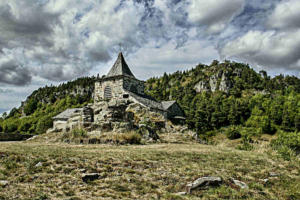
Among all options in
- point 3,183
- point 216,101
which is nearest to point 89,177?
point 3,183

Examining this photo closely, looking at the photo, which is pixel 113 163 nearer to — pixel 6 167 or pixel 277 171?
pixel 6 167

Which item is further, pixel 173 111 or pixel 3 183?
pixel 173 111

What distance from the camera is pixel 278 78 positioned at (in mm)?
128375

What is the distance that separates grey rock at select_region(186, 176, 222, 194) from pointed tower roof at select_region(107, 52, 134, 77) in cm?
2954

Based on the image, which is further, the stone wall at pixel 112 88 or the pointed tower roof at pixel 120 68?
the pointed tower roof at pixel 120 68

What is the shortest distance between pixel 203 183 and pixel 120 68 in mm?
30939

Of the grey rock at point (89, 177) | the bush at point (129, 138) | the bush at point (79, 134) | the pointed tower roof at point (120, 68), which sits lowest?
the grey rock at point (89, 177)

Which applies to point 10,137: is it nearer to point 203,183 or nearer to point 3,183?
point 3,183

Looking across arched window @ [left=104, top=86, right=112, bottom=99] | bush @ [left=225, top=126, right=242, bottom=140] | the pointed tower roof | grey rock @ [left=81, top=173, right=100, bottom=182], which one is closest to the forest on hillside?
bush @ [left=225, top=126, right=242, bottom=140]

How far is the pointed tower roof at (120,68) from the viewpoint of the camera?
35406 millimetres

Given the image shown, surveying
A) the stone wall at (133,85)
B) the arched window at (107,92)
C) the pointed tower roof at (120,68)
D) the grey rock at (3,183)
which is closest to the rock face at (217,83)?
the stone wall at (133,85)

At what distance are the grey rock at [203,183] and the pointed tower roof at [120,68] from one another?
2954 centimetres

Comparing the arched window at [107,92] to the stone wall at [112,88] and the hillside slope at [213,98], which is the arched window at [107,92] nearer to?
the stone wall at [112,88]

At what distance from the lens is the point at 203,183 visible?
633 cm
